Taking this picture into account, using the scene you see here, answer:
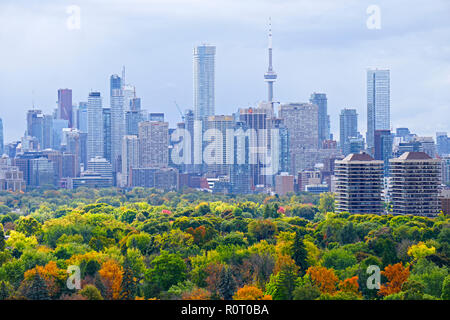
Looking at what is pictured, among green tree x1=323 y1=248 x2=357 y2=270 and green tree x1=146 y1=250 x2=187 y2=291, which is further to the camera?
green tree x1=323 y1=248 x2=357 y2=270

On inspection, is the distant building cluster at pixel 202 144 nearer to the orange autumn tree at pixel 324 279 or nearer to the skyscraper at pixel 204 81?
the skyscraper at pixel 204 81

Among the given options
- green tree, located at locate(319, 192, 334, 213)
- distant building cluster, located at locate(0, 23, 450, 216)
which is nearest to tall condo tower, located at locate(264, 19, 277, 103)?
distant building cluster, located at locate(0, 23, 450, 216)

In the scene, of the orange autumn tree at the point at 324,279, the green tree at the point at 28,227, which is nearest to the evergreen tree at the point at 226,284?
the orange autumn tree at the point at 324,279

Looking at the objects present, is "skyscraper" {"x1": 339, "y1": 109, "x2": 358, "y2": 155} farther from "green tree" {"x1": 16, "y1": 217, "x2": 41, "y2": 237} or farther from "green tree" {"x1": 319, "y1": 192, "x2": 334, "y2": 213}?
"green tree" {"x1": 16, "y1": 217, "x2": 41, "y2": 237}

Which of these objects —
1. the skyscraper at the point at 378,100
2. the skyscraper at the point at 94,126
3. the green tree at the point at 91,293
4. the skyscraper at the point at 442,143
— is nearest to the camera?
the green tree at the point at 91,293

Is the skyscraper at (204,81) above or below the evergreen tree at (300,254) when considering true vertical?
above

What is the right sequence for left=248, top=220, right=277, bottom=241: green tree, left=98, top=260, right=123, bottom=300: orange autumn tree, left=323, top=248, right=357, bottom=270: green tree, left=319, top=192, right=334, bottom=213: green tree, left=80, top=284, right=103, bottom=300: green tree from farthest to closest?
left=319, top=192, right=334, bottom=213: green tree < left=248, top=220, right=277, bottom=241: green tree < left=323, top=248, right=357, bottom=270: green tree < left=98, top=260, right=123, bottom=300: orange autumn tree < left=80, top=284, right=103, bottom=300: green tree
